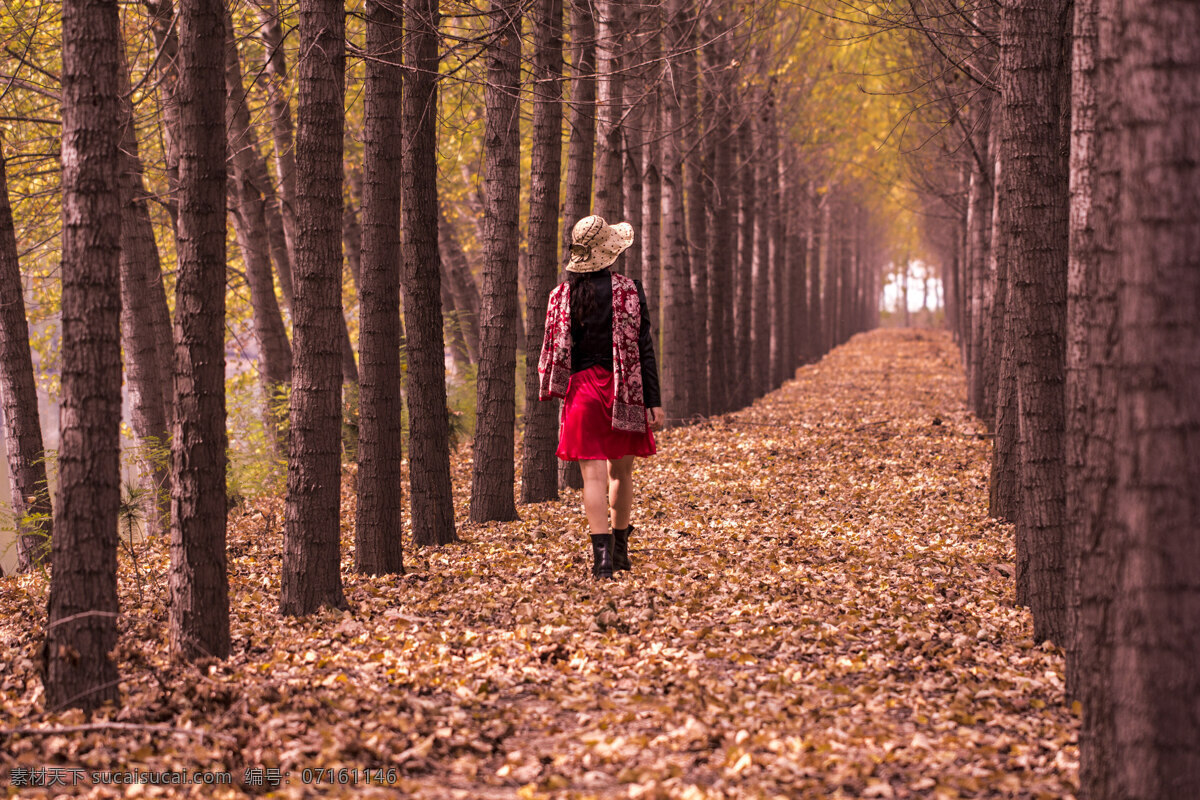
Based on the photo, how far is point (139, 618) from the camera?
5766mm

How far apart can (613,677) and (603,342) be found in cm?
244

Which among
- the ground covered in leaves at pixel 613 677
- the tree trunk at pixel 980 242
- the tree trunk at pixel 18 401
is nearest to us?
the ground covered in leaves at pixel 613 677

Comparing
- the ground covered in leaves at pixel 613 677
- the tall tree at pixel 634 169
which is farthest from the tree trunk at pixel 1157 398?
the tall tree at pixel 634 169

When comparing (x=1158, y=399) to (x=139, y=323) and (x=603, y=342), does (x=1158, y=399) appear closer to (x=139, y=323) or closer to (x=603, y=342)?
(x=603, y=342)

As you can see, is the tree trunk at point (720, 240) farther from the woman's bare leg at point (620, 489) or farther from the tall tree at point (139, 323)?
the woman's bare leg at point (620, 489)

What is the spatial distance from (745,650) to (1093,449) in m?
2.45

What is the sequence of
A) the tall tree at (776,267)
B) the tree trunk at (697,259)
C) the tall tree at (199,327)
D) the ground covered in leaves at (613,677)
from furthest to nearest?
the tall tree at (776,267), the tree trunk at (697,259), the tall tree at (199,327), the ground covered in leaves at (613,677)

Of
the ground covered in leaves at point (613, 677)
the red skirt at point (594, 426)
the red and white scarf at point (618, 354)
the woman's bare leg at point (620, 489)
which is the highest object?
the red and white scarf at point (618, 354)

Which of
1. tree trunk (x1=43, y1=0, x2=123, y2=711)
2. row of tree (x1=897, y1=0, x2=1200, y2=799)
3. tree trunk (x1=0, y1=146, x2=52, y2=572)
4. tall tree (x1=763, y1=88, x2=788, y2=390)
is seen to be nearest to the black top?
tree trunk (x1=43, y1=0, x2=123, y2=711)

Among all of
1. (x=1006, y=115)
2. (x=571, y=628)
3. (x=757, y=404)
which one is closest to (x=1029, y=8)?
(x=1006, y=115)

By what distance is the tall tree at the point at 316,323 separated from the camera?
5367 millimetres

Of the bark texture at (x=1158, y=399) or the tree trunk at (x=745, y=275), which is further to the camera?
the tree trunk at (x=745, y=275)

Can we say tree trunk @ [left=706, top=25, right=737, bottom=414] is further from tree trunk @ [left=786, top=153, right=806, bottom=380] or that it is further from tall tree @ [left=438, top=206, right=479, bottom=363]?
tree trunk @ [left=786, top=153, right=806, bottom=380]

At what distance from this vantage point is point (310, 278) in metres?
5.43
